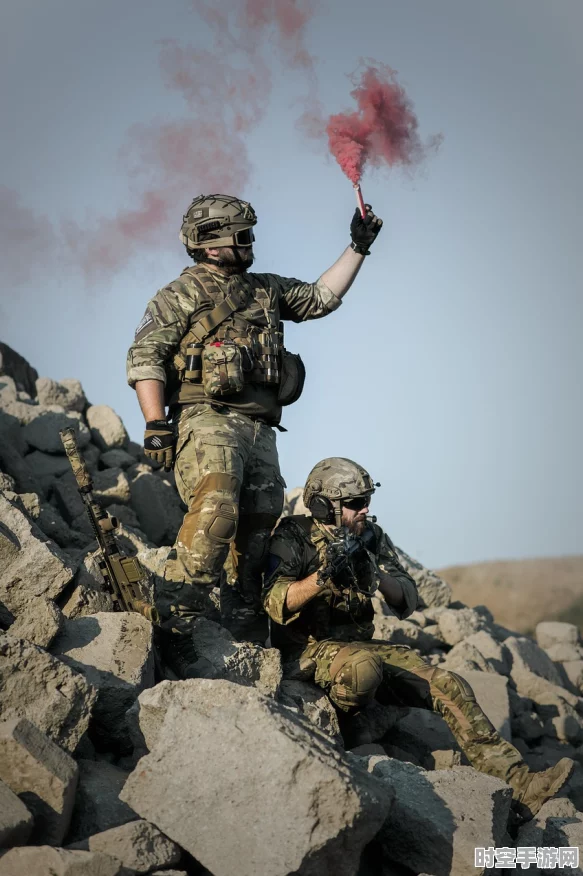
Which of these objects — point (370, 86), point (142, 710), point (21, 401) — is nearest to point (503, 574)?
point (21, 401)

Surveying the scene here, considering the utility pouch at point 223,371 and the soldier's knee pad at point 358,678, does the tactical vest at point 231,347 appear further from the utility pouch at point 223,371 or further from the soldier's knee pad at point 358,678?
the soldier's knee pad at point 358,678

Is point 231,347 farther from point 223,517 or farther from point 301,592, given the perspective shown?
point 301,592

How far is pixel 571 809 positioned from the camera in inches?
245

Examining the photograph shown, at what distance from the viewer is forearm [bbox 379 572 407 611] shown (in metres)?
6.94

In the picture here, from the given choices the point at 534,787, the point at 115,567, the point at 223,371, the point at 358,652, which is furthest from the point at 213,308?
the point at 534,787

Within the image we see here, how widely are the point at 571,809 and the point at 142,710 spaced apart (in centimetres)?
281

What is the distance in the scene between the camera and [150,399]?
6.98 m

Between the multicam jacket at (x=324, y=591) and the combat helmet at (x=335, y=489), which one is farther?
the combat helmet at (x=335, y=489)

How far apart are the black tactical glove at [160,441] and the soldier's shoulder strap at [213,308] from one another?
0.71 m

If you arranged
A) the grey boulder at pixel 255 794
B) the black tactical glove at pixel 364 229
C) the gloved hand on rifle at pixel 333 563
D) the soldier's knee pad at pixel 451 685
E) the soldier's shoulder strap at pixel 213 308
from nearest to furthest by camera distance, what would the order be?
1. the grey boulder at pixel 255 794
2. the gloved hand on rifle at pixel 333 563
3. the soldier's knee pad at pixel 451 685
4. the soldier's shoulder strap at pixel 213 308
5. the black tactical glove at pixel 364 229

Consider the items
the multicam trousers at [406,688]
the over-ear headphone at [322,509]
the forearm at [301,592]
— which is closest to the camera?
the forearm at [301,592]

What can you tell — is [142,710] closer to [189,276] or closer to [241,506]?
[241,506]

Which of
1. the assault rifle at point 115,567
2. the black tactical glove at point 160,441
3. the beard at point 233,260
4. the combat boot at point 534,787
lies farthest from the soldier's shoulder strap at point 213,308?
the combat boot at point 534,787

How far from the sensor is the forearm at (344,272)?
7.73m
